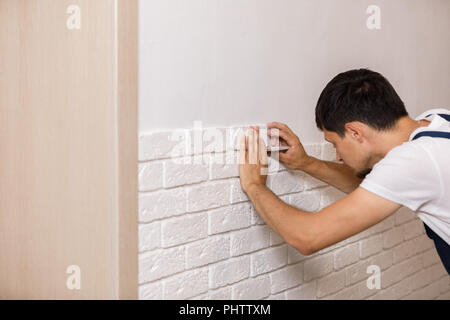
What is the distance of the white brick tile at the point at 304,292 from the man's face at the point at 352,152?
1.56 ft

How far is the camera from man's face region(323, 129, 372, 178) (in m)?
1.68

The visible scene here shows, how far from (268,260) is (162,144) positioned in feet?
1.97

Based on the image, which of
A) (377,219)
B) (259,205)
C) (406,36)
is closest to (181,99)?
(259,205)

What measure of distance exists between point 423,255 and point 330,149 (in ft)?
2.92

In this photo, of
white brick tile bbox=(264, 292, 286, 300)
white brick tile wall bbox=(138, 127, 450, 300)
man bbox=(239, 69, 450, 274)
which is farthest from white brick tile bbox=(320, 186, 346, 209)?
white brick tile bbox=(264, 292, 286, 300)

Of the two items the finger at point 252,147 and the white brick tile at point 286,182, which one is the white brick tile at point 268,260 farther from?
the finger at point 252,147

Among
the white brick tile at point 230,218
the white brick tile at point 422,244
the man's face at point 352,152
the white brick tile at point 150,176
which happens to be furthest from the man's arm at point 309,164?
the white brick tile at point 422,244

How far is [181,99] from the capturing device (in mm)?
1483

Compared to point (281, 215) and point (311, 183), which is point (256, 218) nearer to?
point (281, 215)

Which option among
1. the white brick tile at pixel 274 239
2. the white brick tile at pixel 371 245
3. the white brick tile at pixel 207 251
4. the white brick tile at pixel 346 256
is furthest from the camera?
the white brick tile at pixel 371 245

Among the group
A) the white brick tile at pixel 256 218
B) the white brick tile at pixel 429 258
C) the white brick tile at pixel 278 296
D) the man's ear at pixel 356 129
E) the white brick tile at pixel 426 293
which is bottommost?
the white brick tile at pixel 426 293

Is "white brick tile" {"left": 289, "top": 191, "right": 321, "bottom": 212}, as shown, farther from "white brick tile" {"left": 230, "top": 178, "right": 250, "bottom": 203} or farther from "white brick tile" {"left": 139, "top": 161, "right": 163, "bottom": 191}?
"white brick tile" {"left": 139, "top": 161, "right": 163, "bottom": 191}

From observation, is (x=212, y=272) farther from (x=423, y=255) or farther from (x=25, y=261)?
(x=423, y=255)

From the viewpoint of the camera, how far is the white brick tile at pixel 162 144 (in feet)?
4.63
